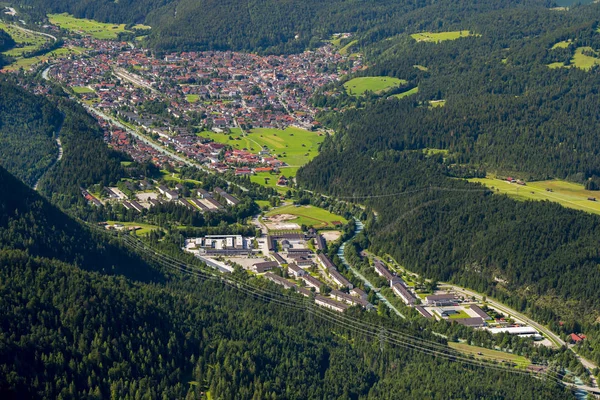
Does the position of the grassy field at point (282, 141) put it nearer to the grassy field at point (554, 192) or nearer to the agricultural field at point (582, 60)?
the grassy field at point (554, 192)

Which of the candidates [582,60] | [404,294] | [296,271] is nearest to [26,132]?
[296,271]

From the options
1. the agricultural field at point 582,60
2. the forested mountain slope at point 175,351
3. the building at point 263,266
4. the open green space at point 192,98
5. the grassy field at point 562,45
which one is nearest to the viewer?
the forested mountain slope at point 175,351

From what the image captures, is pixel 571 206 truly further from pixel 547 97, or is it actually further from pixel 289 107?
pixel 289 107

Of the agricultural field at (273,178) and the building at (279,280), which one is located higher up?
the agricultural field at (273,178)

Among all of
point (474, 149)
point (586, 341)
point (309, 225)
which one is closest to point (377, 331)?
point (586, 341)

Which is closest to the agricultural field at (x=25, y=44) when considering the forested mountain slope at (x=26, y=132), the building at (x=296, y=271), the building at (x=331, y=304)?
the forested mountain slope at (x=26, y=132)

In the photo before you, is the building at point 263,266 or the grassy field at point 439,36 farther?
the grassy field at point 439,36
